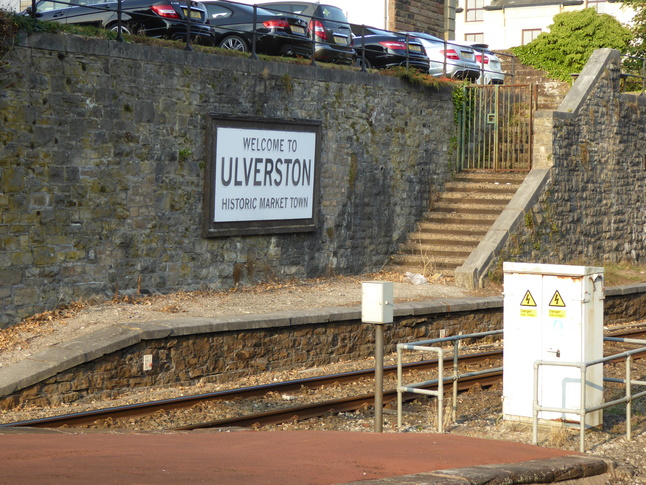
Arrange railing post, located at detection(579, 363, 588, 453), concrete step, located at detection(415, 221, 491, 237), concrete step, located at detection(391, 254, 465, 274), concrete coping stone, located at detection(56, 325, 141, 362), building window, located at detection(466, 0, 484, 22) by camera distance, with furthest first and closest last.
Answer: building window, located at detection(466, 0, 484, 22) → concrete step, located at detection(415, 221, 491, 237) → concrete step, located at detection(391, 254, 465, 274) → concrete coping stone, located at detection(56, 325, 141, 362) → railing post, located at detection(579, 363, 588, 453)

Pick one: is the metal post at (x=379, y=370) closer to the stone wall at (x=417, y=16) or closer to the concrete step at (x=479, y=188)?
the concrete step at (x=479, y=188)

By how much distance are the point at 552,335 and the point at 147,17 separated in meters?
9.51

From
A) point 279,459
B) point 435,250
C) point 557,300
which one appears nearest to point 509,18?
point 435,250

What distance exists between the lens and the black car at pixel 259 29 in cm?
1745

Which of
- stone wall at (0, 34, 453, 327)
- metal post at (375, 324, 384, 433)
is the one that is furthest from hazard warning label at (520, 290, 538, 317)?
stone wall at (0, 34, 453, 327)

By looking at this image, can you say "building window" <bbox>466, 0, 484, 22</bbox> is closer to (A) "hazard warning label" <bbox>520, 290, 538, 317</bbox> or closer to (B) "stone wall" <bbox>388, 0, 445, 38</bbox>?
(B) "stone wall" <bbox>388, 0, 445, 38</bbox>

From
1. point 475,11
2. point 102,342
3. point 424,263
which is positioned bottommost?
point 102,342

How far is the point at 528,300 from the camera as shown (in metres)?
9.30

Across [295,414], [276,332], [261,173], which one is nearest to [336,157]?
[261,173]

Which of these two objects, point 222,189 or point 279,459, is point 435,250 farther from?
point 279,459

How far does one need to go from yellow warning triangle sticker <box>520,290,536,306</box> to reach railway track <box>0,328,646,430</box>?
246 centimetres

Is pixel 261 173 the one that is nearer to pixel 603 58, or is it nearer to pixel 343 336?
pixel 343 336

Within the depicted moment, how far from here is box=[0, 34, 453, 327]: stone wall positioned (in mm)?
13078

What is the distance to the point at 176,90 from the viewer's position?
1508 cm
